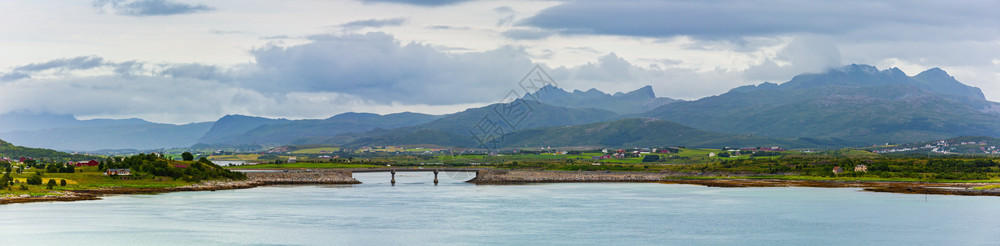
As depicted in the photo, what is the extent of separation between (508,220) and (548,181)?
255 feet

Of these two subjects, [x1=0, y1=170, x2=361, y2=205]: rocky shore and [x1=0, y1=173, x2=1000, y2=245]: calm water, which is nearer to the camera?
[x1=0, y1=173, x2=1000, y2=245]: calm water

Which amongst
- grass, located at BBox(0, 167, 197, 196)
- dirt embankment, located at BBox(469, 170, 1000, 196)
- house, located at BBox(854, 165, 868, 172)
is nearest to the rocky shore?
grass, located at BBox(0, 167, 197, 196)

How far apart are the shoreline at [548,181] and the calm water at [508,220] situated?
4410mm

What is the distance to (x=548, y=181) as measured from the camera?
15288 centimetres

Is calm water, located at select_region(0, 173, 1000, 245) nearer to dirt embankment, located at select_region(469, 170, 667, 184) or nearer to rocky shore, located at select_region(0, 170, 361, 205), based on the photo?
rocky shore, located at select_region(0, 170, 361, 205)

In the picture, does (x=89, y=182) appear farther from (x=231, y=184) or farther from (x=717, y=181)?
(x=717, y=181)

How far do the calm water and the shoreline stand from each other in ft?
14.5

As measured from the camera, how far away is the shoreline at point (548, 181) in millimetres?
101750

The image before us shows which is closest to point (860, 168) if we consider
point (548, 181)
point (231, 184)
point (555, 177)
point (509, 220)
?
point (555, 177)

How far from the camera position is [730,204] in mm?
92688

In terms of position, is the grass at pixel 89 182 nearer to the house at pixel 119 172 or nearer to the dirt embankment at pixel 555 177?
the house at pixel 119 172

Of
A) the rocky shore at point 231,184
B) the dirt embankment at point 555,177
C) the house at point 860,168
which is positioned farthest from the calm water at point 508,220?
the dirt embankment at point 555,177

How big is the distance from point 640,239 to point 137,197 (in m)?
60.0

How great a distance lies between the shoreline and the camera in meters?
102
